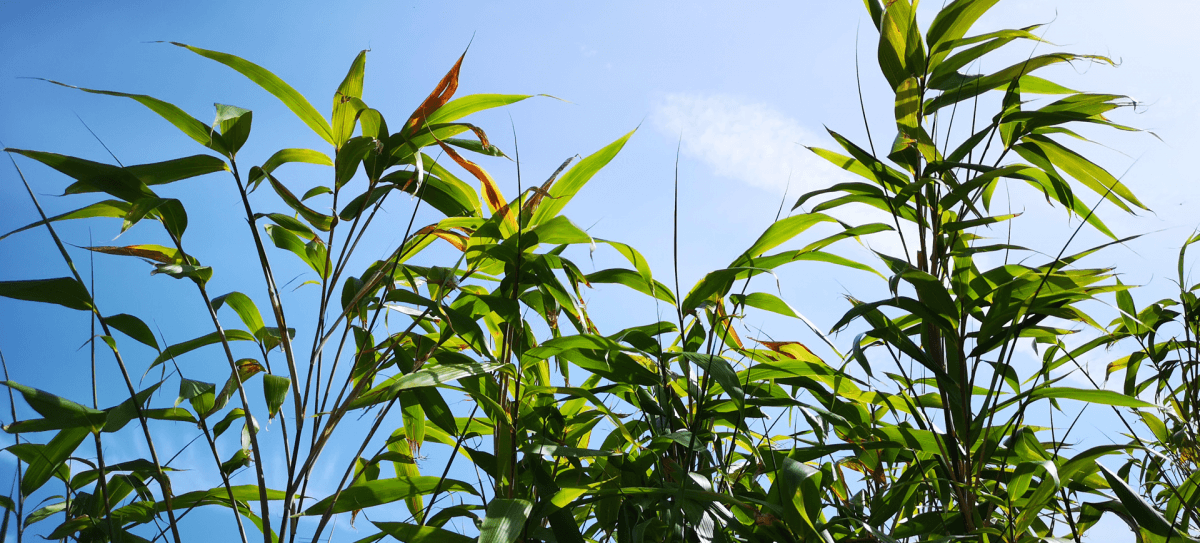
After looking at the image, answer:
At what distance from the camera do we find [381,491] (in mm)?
682

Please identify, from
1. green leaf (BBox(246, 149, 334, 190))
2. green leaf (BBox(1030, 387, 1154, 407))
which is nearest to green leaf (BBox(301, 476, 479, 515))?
green leaf (BBox(246, 149, 334, 190))

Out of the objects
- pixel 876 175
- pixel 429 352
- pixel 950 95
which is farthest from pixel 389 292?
pixel 950 95

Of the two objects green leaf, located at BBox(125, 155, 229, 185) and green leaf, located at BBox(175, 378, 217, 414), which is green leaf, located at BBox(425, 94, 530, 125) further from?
green leaf, located at BBox(175, 378, 217, 414)

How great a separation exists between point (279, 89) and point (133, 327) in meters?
0.28

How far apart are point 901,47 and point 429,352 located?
0.61 meters

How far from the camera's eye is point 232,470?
0.80 metres

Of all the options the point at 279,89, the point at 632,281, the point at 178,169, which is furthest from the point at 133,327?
the point at 632,281

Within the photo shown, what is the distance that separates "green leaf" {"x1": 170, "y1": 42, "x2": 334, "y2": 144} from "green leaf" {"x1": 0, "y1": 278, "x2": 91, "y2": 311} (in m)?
0.25

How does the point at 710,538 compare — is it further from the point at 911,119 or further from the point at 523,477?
the point at 911,119

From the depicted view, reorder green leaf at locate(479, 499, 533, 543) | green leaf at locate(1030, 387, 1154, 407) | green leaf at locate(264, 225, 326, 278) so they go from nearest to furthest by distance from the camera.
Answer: green leaf at locate(479, 499, 533, 543) → green leaf at locate(1030, 387, 1154, 407) → green leaf at locate(264, 225, 326, 278)

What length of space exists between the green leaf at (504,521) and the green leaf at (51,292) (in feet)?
1.43

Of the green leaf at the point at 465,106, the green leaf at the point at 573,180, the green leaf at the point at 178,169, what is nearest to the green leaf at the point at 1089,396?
the green leaf at the point at 573,180

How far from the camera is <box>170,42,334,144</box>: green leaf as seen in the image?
68cm

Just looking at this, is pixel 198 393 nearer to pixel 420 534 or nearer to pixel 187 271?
pixel 187 271
